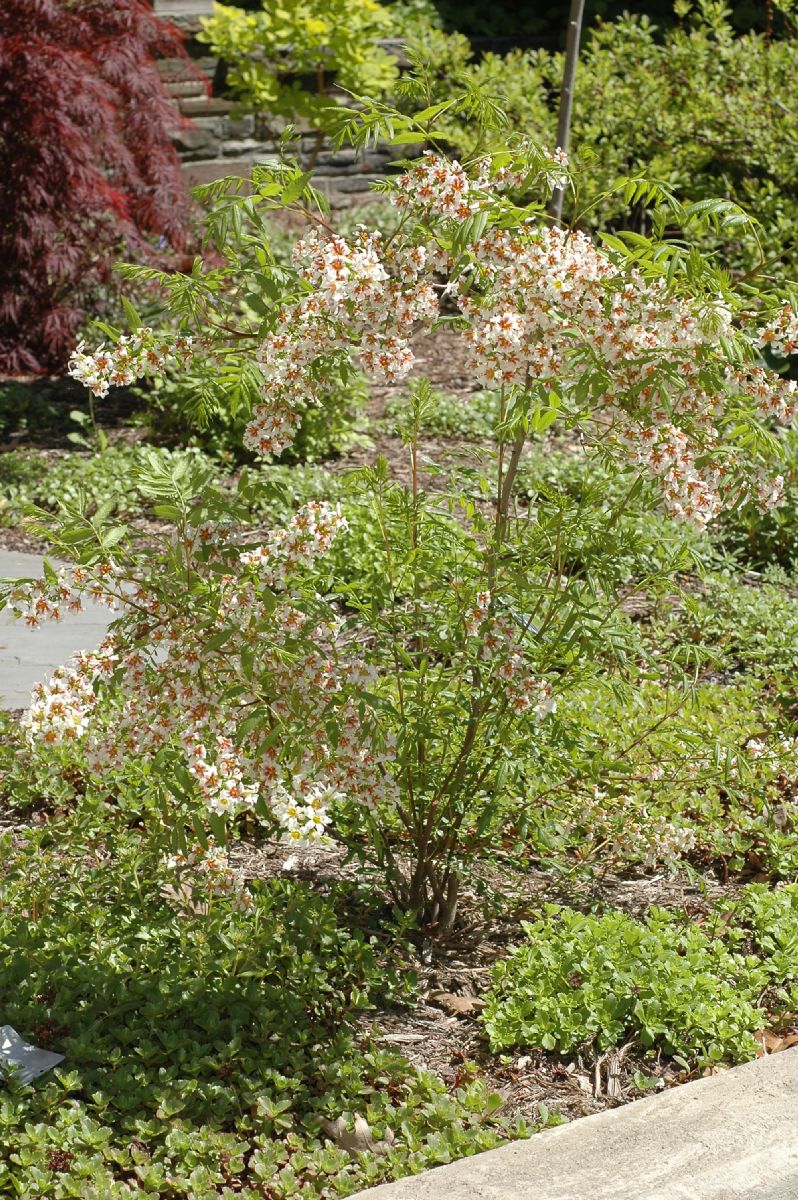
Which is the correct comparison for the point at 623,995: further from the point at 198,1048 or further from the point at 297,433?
the point at 297,433

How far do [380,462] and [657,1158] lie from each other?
1.38 metres

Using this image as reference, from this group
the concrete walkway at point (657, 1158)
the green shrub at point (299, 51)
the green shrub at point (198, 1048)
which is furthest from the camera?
the green shrub at point (299, 51)

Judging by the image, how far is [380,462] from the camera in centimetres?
274

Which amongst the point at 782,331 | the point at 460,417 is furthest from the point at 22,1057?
the point at 460,417

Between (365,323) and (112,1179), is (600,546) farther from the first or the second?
(112,1179)

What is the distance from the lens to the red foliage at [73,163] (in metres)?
6.45

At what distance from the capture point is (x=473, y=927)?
3178mm

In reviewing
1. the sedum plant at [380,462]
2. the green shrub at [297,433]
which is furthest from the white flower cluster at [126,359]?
the green shrub at [297,433]

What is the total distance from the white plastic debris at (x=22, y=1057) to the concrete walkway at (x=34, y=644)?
161cm

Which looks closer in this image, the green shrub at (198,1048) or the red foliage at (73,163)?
the green shrub at (198,1048)

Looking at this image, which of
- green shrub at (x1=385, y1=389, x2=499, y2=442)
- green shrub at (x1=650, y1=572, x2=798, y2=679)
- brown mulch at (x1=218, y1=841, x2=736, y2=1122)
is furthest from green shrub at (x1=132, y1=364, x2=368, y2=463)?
brown mulch at (x1=218, y1=841, x2=736, y2=1122)

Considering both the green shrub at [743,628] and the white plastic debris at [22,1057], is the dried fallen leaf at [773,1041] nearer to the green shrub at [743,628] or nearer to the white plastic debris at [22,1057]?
the white plastic debris at [22,1057]

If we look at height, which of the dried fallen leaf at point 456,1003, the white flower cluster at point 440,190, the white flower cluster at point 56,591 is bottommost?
the dried fallen leaf at point 456,1003

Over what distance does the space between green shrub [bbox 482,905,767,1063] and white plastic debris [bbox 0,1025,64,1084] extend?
2.86ft
